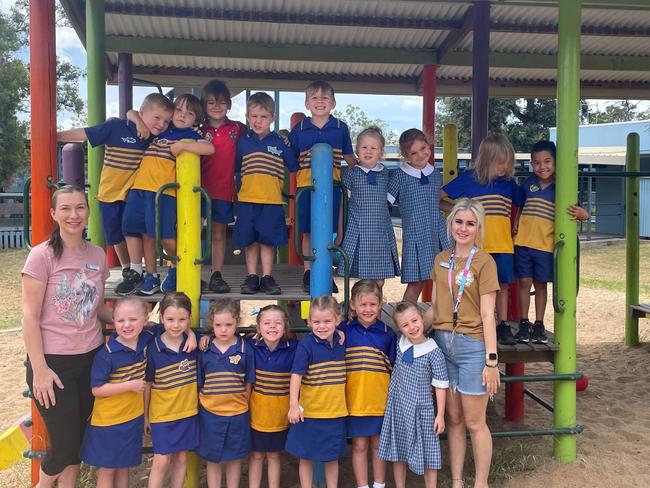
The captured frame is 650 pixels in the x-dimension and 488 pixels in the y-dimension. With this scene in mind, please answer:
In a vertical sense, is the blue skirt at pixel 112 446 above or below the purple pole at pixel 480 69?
below

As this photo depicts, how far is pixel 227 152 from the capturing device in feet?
12.2

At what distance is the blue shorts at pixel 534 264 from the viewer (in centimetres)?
383

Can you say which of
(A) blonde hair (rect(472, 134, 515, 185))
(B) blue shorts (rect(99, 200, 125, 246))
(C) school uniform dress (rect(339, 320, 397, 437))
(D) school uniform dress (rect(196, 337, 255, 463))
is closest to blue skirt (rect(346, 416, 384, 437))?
(C) school uniform dress (rect(339, 320, 397, 437))

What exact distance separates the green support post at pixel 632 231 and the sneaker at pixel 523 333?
3.59 meters

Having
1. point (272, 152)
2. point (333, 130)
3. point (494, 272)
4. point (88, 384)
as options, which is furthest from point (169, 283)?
point (494, 272)

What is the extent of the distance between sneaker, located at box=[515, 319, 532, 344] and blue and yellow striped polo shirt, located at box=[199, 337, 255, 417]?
1672mm

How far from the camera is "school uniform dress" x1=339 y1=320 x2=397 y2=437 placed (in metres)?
3.22

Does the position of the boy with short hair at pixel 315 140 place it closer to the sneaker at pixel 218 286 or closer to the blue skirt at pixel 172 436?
the sneaker at pixel 218 286

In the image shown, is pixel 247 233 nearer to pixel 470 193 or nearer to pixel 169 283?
pixel 169 283

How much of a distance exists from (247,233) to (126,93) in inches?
127

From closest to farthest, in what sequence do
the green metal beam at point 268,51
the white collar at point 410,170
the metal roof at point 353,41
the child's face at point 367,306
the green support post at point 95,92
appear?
the child's face at point 367,306
the white collar at point 410,170
the green support post at point 95,92
the metal roof at point 353,41
the green metal beam at point 268,51

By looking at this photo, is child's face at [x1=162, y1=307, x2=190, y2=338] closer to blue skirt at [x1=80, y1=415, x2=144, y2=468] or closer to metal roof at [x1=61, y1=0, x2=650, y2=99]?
blue skirt at [x1=80, y1=415, x2=144, y2=468]

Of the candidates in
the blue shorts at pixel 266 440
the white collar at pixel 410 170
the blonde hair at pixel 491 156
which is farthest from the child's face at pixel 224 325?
the blonde hair at pixel 491 156

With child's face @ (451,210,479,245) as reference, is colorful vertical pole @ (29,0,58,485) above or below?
above
